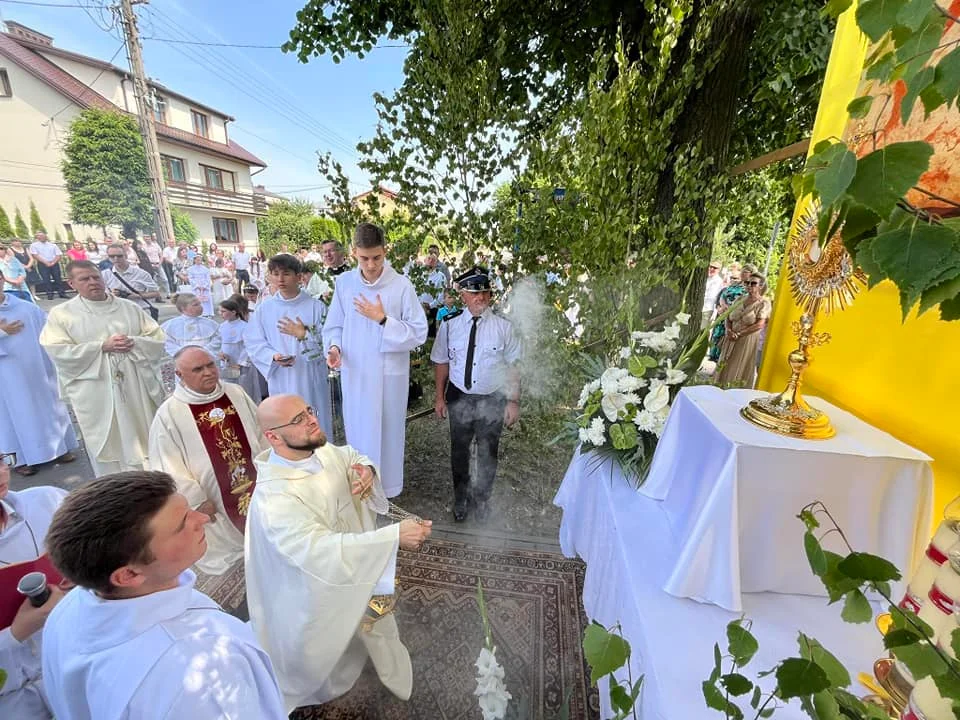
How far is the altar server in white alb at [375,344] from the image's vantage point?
357 centimetres

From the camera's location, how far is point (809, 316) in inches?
67.3

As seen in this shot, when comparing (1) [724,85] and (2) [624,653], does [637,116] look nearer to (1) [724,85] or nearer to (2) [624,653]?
(1) [724,85]

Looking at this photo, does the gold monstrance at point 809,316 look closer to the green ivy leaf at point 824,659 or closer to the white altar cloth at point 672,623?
the white altar cloth at point 672,623

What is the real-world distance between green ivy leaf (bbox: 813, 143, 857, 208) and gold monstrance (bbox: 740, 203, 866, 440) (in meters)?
1.29

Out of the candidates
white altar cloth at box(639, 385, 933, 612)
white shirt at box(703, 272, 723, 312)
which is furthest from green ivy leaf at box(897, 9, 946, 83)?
white shirt at box(703, 272, 723, 312)

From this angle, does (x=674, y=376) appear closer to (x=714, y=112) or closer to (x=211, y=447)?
(x=714, y=112)

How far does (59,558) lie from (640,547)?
1911mm

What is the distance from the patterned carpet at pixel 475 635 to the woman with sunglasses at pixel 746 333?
4040mm

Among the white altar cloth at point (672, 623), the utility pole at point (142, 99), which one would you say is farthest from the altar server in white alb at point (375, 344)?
the utility pole at point (142, 99)

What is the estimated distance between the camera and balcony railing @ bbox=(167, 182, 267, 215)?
84.8 feet

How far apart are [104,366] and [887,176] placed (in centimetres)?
522

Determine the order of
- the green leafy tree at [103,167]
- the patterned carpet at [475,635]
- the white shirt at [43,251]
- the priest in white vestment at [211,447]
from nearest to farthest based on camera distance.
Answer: the patterned carpet at [475,635] < the priest in white vestment at [211,447] < the white shirt at [43,251] < the green leafy tree at [103,167]

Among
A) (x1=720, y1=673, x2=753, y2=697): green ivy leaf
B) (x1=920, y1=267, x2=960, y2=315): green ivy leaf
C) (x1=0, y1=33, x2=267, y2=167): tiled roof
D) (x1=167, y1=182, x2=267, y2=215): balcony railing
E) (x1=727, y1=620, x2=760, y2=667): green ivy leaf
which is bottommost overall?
(x1=720, y1=673, x2=753, y2=697): green ivy leaf

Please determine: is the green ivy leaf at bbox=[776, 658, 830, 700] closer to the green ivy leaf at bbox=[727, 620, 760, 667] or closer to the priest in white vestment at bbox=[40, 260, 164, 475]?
the green ivy leaf at bbox=[727, 620, 760, 667]
